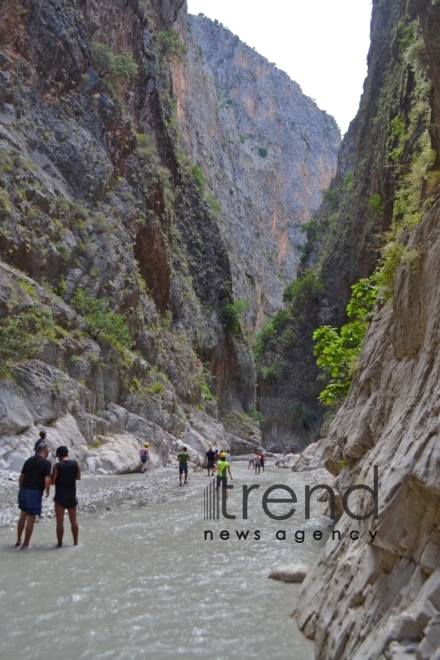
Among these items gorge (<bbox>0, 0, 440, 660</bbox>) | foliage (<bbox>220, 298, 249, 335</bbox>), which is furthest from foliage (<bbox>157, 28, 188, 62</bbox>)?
foliage (<bbox>220, 298, 249, 335</bbox>)

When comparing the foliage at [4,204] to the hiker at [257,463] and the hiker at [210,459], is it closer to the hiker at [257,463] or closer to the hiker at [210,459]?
the hiker at [210,459]

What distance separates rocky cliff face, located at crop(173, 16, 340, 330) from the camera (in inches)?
3066

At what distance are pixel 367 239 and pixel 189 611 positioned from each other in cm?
4208

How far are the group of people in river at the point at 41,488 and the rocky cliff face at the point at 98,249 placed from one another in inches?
270

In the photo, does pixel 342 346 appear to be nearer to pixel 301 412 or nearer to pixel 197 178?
pixel 197 178

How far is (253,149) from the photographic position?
109 meters

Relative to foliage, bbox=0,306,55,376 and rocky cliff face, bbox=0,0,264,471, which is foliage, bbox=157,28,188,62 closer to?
rocky cliff face, bbox=0,0,264,471

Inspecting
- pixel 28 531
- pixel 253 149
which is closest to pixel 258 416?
pixel 28 531

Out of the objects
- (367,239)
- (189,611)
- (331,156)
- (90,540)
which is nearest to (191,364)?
(367,239)

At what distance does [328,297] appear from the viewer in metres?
57.8

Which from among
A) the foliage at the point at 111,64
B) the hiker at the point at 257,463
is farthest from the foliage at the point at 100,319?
the foliage at the point at 111,64

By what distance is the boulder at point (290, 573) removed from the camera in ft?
24.8

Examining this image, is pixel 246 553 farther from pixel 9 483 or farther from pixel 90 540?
pixel 9 483

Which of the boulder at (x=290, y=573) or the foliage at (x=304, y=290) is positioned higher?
the foliage at (x=304, y=290)
